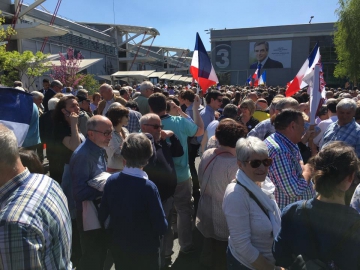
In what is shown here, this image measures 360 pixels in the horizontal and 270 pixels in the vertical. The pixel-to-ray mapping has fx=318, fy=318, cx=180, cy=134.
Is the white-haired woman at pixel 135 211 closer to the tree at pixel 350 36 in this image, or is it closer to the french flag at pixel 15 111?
the french flag at pixel 15 111

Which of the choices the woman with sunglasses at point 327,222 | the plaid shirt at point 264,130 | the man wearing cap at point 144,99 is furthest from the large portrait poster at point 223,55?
the woman with sunglasses at point 327,222

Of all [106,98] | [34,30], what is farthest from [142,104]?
[34,30]

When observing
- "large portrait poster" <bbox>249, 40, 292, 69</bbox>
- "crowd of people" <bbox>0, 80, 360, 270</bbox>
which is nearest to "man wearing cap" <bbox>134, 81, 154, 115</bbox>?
"crowd of people" <bbox>0, 80, 360, 270</bbox>

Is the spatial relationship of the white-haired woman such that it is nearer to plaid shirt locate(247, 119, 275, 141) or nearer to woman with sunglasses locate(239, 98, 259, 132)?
plaid shirt locate(247, 119, 275, 141)

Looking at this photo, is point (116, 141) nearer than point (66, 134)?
Yes

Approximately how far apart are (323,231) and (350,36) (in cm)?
3195

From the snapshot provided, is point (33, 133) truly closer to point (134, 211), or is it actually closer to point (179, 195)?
point (179, 195)

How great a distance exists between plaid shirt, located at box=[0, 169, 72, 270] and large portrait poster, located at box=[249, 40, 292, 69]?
184 ft

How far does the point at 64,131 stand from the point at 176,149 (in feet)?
4.61

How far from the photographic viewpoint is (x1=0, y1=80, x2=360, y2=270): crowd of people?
5.22ft

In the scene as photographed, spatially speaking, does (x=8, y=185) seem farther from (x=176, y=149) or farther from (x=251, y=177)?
(x=176, y=149)

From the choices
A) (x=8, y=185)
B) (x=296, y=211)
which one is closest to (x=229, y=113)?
(x=296, y=211)

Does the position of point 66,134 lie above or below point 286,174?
above

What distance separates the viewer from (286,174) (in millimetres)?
2680
